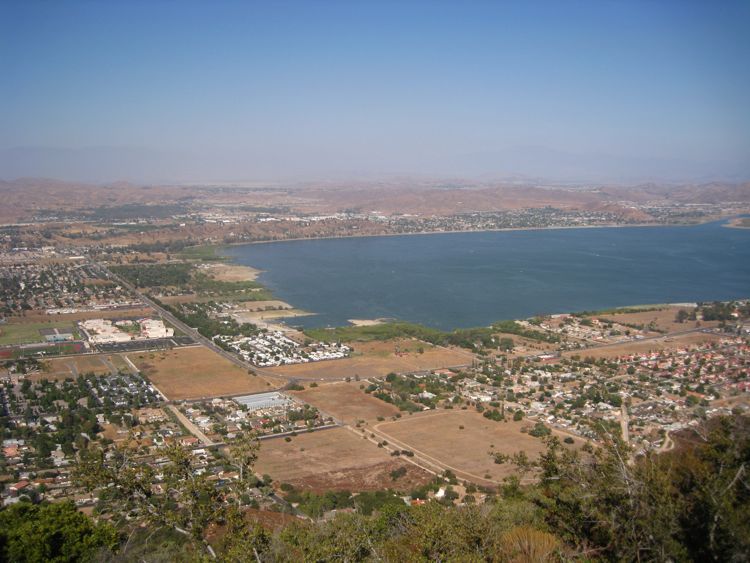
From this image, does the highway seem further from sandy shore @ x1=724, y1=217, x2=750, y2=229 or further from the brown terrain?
sandy shore @ x1=724, y1=217, x2=750, y2=229

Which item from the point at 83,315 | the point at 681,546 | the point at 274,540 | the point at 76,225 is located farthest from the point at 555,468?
the point at 76,225

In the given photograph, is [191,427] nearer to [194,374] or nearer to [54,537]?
[194,374]

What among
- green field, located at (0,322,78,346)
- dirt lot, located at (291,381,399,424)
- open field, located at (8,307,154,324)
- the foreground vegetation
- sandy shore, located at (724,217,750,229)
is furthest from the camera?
sandy shore, located at (724,217,750,229)

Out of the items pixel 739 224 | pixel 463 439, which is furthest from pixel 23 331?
pixel 739 224

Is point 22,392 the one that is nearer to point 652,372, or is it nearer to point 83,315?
point 83,315

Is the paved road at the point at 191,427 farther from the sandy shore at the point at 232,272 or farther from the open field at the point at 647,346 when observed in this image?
the sandy shore at the point at 232,272

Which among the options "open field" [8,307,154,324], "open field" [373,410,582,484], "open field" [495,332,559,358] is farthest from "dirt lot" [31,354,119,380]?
"open field" [495,332,559,358]
